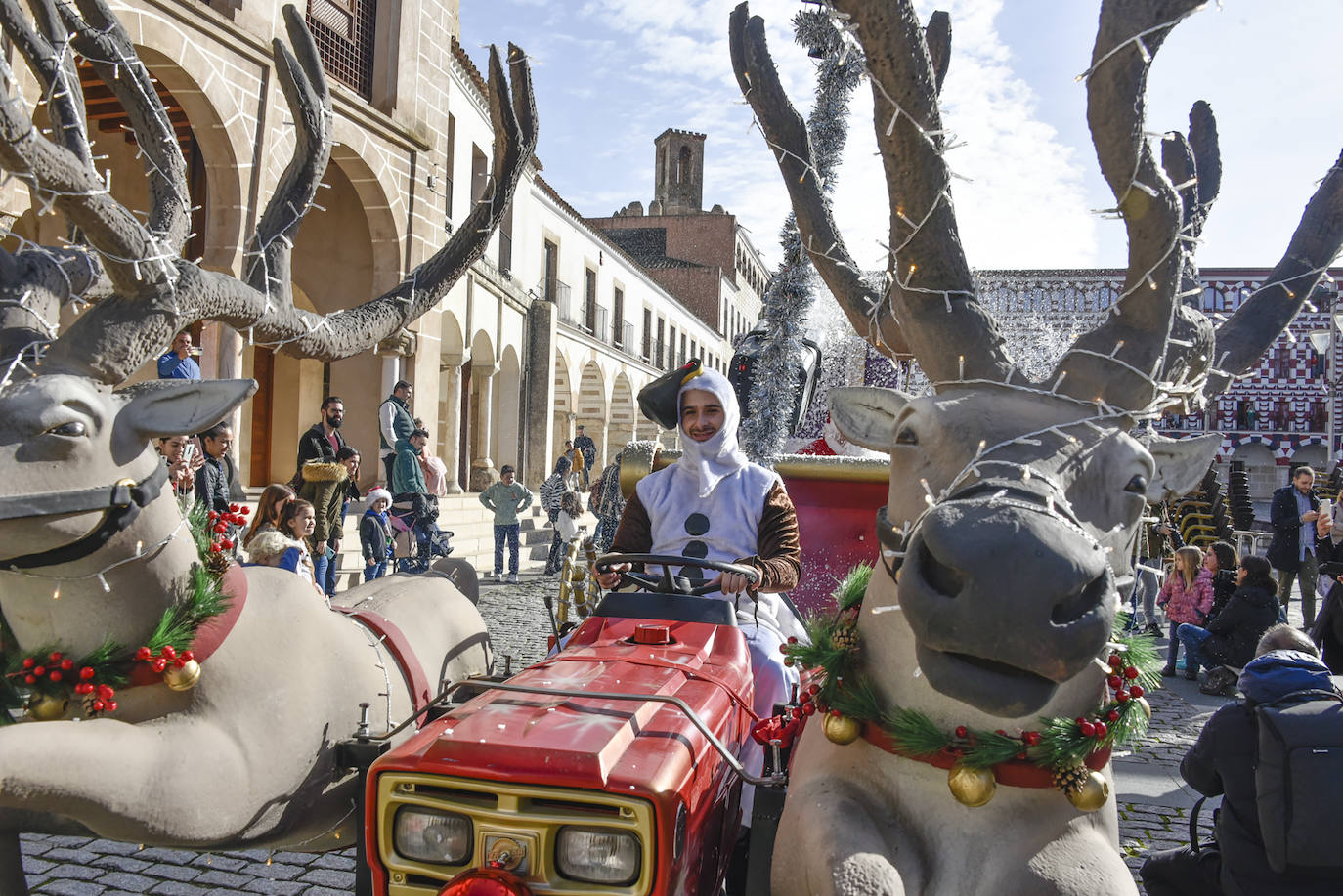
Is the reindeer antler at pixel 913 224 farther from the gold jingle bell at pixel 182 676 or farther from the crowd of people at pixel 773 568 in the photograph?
the gold jingle bell at pixel 182 676

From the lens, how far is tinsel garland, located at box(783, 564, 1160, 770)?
1.97 m

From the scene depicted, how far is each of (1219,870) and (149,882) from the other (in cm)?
386

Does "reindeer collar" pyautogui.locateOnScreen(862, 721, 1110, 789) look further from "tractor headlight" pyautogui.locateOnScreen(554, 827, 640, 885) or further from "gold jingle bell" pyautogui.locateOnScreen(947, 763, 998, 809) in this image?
"tractor headlight" pyautogui.locateOnScreen(554, 827, 640, 885)

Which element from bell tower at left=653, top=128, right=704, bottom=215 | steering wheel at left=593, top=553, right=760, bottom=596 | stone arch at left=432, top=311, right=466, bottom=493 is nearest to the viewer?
steering wheel at left=593, top=553, right=760, bottom=596

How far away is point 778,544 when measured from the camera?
391cm

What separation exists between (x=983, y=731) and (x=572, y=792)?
909 millimetres

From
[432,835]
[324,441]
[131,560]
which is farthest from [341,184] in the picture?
[432,835]

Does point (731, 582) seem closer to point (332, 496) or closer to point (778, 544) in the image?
point (778, 544)

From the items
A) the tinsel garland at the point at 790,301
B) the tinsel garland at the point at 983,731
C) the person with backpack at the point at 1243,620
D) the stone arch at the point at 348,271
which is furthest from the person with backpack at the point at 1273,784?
the stone arch at the point at 348,271

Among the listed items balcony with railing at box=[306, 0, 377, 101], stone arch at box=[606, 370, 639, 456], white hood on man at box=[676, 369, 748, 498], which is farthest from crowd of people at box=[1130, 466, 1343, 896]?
stone arch at box=[606, 370, 639, 456]

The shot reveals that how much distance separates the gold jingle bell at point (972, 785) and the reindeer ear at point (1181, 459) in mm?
879

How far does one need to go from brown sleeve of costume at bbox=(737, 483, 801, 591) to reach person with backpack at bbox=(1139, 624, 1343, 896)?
154 cm

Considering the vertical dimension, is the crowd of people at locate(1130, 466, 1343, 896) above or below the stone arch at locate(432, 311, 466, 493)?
below

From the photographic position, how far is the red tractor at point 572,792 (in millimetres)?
1986
